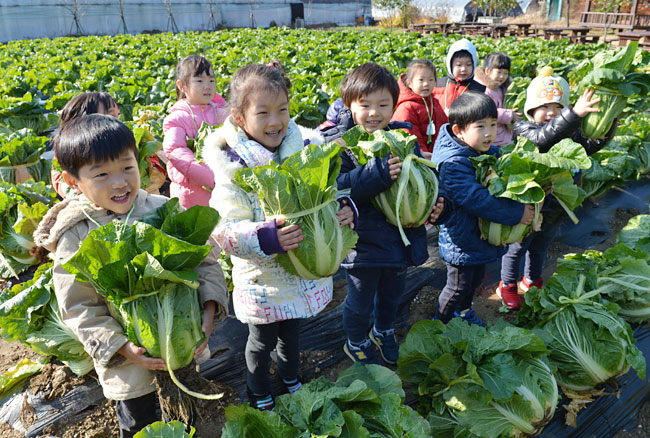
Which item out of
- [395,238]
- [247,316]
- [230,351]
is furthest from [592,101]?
[230,351]

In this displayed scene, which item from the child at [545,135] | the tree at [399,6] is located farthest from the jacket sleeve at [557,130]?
the tree at [399,6]

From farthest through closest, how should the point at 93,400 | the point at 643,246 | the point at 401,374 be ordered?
the point at 643,246 < the point at 93,400 < the point at 401,374

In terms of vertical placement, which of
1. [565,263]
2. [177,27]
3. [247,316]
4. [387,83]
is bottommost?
[565,263]

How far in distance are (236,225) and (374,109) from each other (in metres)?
1.22

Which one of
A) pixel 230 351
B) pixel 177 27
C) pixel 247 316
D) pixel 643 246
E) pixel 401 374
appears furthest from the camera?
pixel 177 27

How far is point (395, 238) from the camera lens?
9.56 feet

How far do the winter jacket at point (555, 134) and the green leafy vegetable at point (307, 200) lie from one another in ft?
6.52

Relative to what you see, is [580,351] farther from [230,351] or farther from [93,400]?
[93,400]

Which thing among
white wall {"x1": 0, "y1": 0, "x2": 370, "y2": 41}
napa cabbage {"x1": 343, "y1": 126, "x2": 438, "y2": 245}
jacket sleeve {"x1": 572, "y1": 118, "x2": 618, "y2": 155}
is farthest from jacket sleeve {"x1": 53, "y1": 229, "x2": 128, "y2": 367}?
white wall {"x1": 0, "y1": 0, "x2": 370, "y2": 41}

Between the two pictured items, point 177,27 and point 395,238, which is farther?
point 177,27

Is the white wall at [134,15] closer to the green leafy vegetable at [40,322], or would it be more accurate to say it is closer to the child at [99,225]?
the green leafy vegetable at [40,322]

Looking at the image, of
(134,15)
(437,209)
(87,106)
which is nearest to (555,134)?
(437,209)

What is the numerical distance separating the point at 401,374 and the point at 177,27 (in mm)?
46118

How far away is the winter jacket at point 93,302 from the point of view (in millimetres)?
2010
